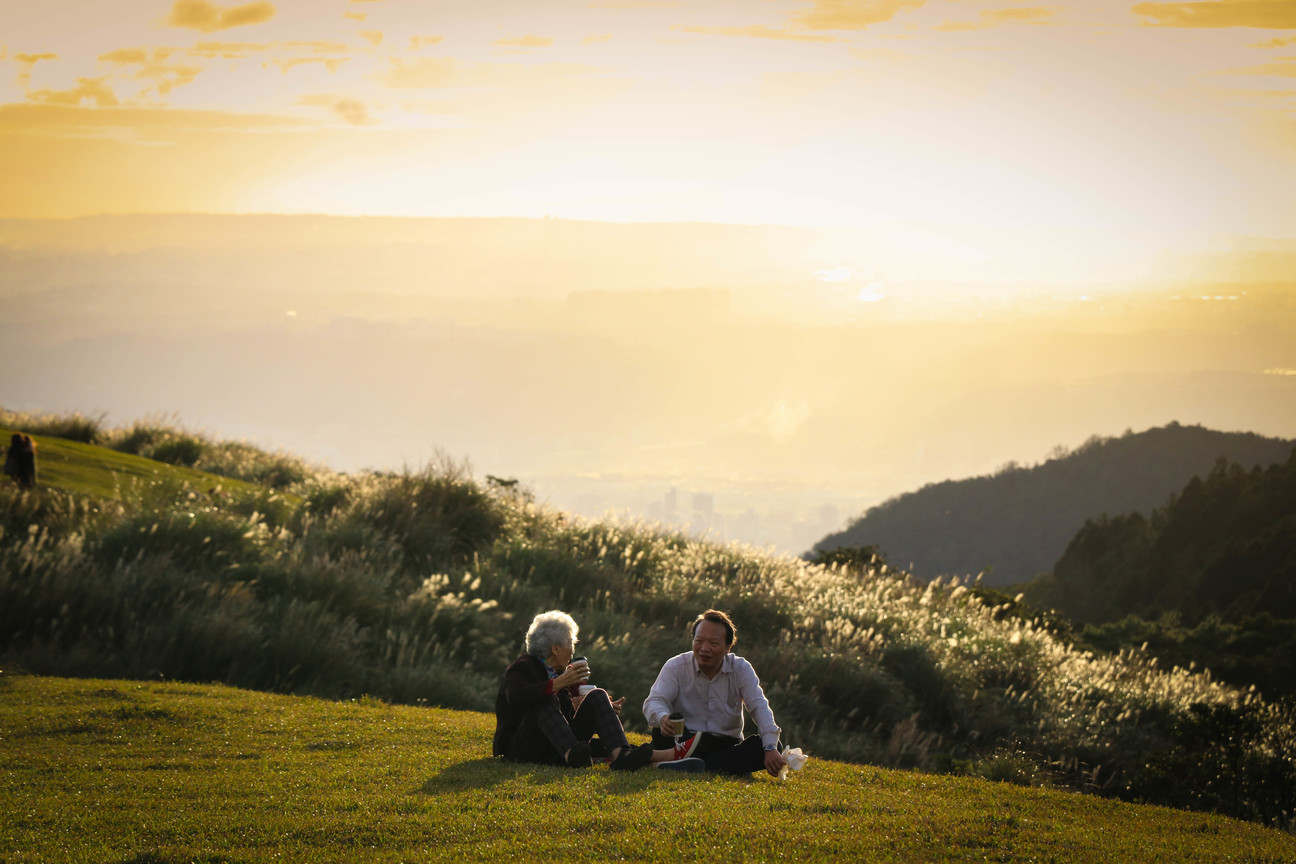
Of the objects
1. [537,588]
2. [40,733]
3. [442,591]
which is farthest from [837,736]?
[40,733]

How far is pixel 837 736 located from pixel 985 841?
8.83 m

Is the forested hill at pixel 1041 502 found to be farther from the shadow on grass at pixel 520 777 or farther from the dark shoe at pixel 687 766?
the shadow on grass at pixel 520 777

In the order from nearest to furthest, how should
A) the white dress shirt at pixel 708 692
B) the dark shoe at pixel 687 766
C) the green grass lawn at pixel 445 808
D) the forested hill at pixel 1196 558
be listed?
1. the green grass lawn at pixel 445 808
2. the dark shoe at pixel 687 766
3. the white dress shirt at pixel 708 692
4. the forested hill at pixel 1196 558

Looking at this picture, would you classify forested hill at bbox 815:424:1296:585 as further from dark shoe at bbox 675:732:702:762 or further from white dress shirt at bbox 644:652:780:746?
dark shoe at bbox 675:732:702:762

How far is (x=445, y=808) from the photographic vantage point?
6395 millimetres

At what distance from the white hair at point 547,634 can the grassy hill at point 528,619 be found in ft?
20.1

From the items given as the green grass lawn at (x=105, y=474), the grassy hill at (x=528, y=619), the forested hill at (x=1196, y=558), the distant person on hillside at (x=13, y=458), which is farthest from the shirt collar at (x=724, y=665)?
the forested hill at (x=1196, y=558)

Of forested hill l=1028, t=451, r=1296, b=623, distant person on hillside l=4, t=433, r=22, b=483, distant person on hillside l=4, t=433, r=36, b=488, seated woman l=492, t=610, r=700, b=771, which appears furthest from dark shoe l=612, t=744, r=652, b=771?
forested hill l=1028, t=451, r=1296, b=623

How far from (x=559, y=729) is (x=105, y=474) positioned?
17.2m

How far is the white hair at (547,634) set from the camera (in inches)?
312

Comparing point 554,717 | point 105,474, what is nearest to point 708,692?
point 554,717

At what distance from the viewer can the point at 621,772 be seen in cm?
766

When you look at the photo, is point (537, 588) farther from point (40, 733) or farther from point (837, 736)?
point (40, 733)

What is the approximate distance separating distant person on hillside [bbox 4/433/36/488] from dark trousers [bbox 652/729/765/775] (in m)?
14.2
